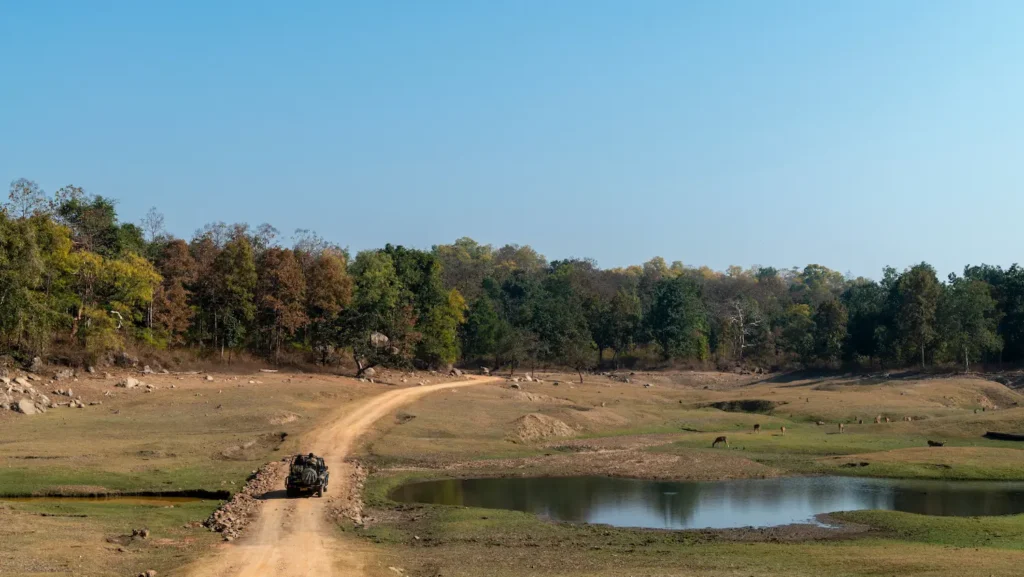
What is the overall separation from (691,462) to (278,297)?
183ft

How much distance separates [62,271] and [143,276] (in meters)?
6.87

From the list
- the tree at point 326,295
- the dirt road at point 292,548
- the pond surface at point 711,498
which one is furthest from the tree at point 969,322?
the dirt road at point 292,548

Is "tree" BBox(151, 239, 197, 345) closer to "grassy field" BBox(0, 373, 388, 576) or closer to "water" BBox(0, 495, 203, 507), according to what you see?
"grassy field" BBox(0, 373, 388, 576)

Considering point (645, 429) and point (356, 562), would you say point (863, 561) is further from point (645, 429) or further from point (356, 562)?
point (645, 429)

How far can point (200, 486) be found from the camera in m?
40.4

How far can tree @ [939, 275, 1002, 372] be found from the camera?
359 ft

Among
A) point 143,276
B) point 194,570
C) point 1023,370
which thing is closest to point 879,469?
point 194,570

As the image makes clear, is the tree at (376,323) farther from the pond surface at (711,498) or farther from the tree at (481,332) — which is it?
the pond surface at (711,498)

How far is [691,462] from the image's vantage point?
53000mm

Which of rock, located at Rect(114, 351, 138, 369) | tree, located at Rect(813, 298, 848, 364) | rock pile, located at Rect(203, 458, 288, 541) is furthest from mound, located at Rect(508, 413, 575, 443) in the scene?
tree, located at Rect(813, 298, 848, 364)

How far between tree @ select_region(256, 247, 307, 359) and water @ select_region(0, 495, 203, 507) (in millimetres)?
55263

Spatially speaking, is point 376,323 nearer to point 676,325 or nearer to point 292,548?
point 676,325

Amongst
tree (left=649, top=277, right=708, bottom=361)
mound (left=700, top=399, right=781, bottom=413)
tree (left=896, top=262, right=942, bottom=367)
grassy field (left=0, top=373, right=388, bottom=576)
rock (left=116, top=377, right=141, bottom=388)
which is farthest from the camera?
tree (left=649, top=277, right=708, bottom=361)

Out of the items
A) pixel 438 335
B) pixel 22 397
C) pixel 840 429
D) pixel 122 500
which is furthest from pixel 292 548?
pixel 438 335
